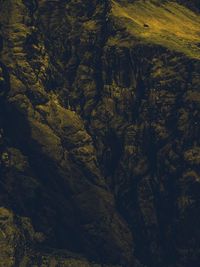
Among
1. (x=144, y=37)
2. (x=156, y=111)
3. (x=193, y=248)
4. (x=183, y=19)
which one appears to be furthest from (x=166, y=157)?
(x=183, y=19)

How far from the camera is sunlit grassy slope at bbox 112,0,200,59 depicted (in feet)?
326

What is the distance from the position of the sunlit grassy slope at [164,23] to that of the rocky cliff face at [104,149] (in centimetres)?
47

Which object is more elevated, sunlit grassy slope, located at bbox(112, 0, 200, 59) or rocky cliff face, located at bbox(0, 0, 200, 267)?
sunlit grassy slope, located at bbox(112, 0, 200, 59)

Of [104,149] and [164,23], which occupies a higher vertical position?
[164,23]

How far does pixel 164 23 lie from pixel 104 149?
3193cm

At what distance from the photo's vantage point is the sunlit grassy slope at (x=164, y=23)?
99.4 metres

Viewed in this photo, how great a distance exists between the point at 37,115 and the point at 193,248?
40.6 m

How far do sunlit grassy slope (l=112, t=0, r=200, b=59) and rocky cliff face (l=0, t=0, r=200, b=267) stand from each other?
0.47 meters

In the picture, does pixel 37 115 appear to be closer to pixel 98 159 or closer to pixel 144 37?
pixel 98 159

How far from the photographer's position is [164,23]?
108125 millimetres

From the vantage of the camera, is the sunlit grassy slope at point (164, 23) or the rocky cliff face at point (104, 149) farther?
the sunlit grassy slope at point (164, 23)

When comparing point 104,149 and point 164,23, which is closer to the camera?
point 104,149

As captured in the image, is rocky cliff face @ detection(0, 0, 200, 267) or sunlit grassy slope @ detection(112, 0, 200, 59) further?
sunlit grassy slope @ detection(112, 0, 200, 59)

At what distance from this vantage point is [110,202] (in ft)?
323
